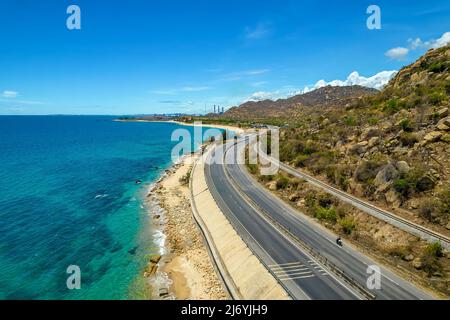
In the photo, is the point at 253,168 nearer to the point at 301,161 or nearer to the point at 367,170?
the point at 301,161

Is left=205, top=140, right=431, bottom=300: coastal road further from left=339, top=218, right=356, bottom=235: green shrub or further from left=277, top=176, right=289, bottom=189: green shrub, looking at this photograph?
left=277, top=176, right=289, bottom=189: green shrub

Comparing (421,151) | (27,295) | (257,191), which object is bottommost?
(27,295)

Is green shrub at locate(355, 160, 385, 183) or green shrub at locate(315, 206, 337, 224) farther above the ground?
green shrub at locate(355, 160, 385, 183)

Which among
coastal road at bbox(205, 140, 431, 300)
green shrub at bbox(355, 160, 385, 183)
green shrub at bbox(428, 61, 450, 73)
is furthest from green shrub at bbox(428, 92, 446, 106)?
coastal road at bbox(205, 140, 431, 300)

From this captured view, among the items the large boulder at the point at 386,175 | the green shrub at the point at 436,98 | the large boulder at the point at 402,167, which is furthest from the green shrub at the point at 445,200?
the green shrub at the point at 436,98
